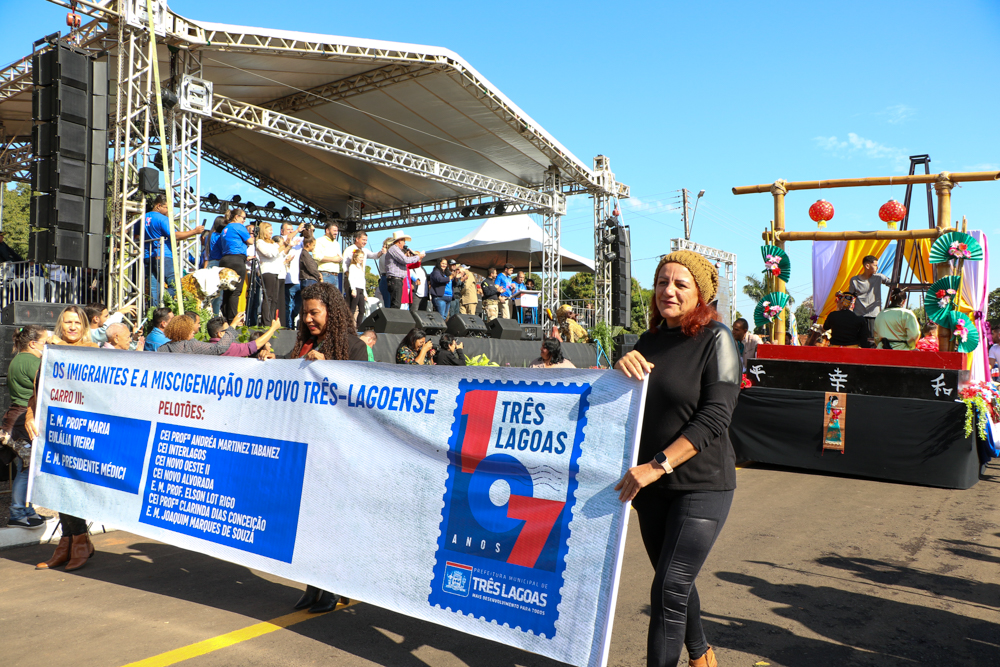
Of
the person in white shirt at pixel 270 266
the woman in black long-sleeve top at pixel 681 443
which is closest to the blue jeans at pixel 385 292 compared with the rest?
the person in white shirt at pixel 270 266

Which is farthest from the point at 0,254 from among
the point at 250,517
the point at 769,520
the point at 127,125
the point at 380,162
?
the point at 769,520

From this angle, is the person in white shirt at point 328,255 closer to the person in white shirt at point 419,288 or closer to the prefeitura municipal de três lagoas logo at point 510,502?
the person in white shirt at point 419,288

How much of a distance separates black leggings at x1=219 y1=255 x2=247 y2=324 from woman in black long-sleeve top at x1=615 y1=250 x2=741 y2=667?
8.93 meters

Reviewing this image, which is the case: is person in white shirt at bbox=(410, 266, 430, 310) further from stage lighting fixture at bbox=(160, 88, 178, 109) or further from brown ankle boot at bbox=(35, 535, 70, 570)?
brown ankle boot at bbox=(35, 535, 70, 570)

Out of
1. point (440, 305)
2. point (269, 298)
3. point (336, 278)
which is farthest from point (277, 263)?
point (440, 305)

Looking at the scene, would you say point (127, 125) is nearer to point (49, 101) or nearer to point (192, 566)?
point (49, 101)

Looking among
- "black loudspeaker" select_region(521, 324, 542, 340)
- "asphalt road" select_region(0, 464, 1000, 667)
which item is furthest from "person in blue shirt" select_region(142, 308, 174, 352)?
"black loudspeaker" select_region(521, 324, 542, 340)

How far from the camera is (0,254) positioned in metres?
12.1

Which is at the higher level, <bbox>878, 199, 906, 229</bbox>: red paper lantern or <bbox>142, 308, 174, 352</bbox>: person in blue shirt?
<bbox>878, 199, 906, 229</bbox>: red paper lantern

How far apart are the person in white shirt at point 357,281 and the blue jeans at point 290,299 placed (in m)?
1.37

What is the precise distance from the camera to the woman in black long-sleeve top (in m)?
2.51

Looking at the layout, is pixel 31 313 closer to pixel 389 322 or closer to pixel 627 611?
pixel 389 322

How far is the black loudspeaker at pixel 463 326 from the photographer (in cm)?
1368

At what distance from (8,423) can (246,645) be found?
10.3 feet
